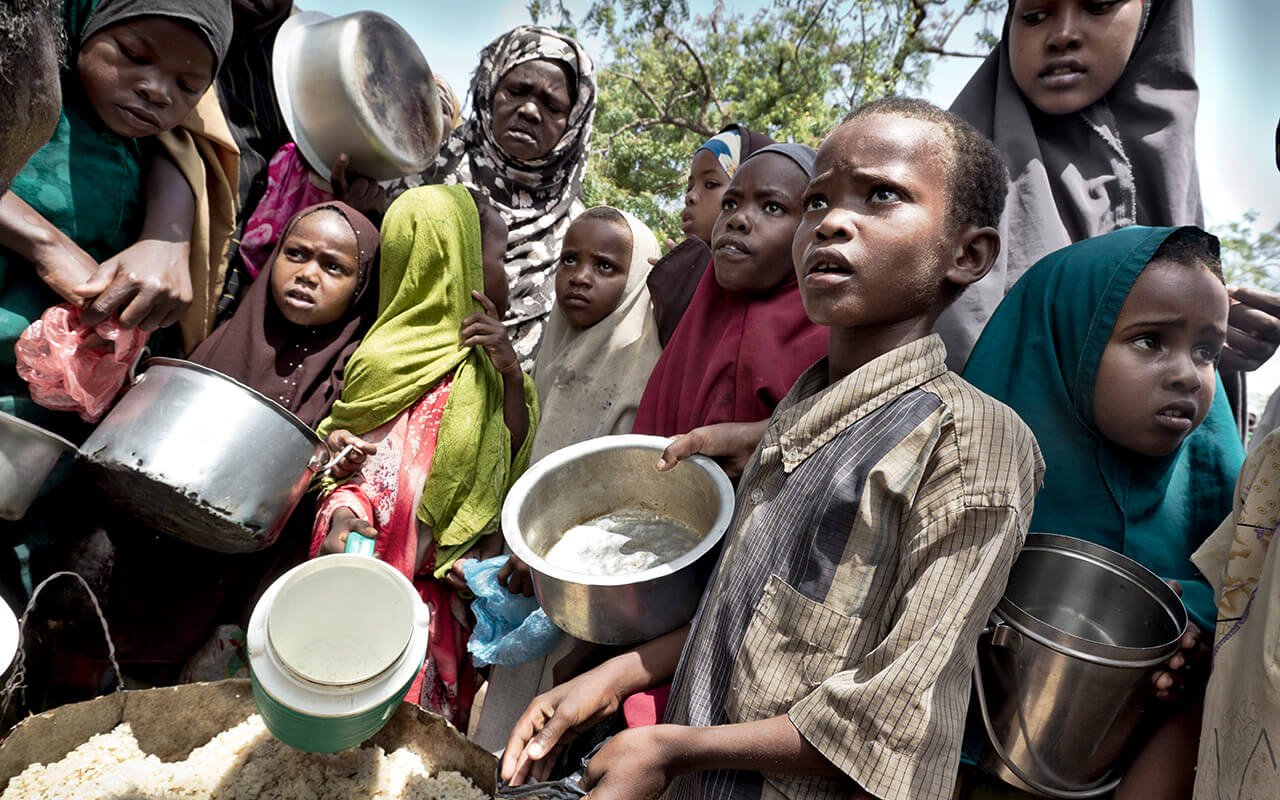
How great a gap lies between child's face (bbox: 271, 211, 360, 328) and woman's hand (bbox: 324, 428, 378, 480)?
0.48 meters

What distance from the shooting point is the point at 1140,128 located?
7.49ft

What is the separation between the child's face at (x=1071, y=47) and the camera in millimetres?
2129

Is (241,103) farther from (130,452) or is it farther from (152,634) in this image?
(152,634)

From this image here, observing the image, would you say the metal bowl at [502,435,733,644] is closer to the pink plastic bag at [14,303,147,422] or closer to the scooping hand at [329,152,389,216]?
the pink plastic bag at [14,303,147,422]

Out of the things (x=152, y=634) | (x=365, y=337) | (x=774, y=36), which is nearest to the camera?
(x=152, y=634)

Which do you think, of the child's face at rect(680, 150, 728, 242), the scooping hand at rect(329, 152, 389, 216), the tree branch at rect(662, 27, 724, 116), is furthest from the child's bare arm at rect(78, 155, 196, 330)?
the tree branch at rect(662, 27, 724, 116)

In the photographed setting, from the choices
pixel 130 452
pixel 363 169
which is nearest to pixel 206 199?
pixel 363 169

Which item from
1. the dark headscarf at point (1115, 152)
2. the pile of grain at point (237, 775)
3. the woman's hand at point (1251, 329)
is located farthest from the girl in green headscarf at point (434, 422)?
the woman's hand at point (1251, 329)

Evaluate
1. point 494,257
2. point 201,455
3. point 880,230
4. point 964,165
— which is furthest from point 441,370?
point 964,165

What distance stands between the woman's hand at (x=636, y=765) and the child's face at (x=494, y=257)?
6.50 ft

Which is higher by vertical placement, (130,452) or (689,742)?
(689,742)

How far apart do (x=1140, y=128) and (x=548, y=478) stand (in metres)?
2.06

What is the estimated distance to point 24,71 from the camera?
1.13 metres

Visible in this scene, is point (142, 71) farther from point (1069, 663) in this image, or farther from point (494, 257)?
point (1069, 663)
